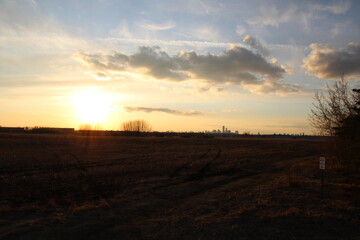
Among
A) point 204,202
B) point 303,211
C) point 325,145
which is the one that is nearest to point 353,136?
point 303,211

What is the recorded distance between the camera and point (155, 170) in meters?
23.4

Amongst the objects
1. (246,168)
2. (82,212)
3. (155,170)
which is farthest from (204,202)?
(246,168)

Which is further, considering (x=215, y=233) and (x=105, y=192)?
(x=105, y=192)

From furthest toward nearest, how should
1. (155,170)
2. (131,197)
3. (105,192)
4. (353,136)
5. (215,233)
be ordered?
1. (155,170)
2. (105,192)
3. (131,197)
4. (353,136)
5. (215,233)

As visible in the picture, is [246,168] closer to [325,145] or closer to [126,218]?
[325,145]

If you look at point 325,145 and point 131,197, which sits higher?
point 325,145

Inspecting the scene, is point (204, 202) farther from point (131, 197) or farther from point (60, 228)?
point (60, 228)

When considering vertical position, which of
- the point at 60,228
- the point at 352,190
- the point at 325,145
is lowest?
the point at 60,228

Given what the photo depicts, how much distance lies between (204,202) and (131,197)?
3.48 metres

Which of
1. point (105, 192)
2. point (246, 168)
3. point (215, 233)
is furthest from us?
point (246, 168)

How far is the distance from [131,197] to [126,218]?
3.56 m

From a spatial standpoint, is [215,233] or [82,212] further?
[82,212]

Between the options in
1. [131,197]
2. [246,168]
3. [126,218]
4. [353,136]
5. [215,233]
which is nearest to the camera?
[215,233]

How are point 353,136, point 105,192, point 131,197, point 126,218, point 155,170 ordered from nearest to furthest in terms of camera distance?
point 126,218 < point 353,136 < point 131,197 < point 105,192 < point 155,170
